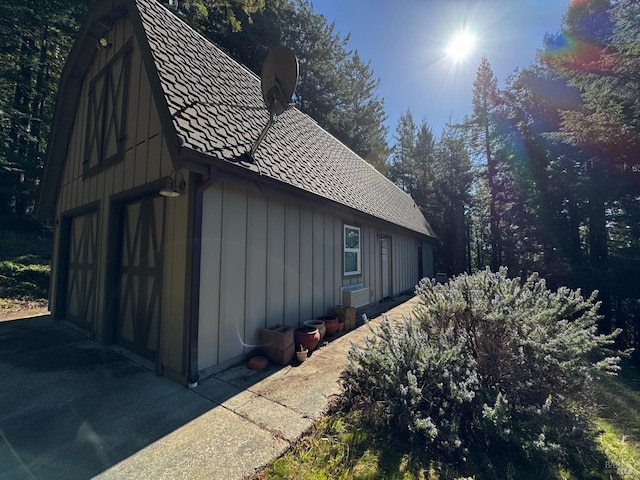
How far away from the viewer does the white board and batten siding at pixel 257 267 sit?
3.60 metres

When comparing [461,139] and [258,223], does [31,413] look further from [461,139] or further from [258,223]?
[461,139]

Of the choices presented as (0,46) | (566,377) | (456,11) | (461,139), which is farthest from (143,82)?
(461,139)

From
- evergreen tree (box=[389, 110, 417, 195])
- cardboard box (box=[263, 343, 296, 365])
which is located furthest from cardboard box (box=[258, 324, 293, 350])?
evergreen tree (box=[389, 110, 417, 195])

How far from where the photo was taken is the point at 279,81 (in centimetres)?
367

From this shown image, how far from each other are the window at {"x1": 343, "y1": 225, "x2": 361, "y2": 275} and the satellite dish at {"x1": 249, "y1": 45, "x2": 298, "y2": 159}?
3.50 meters

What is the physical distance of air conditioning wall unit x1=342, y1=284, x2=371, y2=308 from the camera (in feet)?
20.9

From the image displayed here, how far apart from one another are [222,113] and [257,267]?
240 cm

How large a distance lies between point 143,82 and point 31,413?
4.36 meters

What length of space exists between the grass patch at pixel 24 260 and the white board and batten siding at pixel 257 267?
28.0ft

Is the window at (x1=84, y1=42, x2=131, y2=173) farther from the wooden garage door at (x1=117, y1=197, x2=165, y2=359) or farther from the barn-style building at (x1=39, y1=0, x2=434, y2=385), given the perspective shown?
the wooden garage door at (x1=117, y1=197, x2=165, y2=359)

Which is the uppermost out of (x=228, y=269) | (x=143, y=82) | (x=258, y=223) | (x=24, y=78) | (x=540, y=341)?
(x=24, y=78)

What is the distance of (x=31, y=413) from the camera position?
2758mm

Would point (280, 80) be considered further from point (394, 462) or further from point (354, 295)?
point (354, 295)

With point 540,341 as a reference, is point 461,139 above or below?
above
